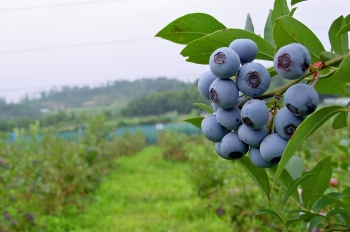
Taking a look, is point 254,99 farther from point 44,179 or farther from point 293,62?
point 44,179

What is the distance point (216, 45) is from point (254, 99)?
0.31 feet

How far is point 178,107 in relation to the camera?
42.3 ft

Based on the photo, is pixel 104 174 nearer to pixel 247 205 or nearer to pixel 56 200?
pixel 56 200

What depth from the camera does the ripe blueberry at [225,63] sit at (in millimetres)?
416

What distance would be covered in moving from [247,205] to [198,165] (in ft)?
4.94

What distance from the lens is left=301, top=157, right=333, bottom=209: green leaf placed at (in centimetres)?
67

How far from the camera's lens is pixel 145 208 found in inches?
181

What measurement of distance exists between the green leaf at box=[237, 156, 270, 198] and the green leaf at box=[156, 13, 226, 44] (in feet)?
0.84

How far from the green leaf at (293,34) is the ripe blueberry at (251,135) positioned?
0.11 m

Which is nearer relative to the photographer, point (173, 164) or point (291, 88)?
point (291, 88)

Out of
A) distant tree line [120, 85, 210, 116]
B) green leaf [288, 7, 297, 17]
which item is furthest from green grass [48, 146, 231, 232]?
distant tree line [120, 85, 210, 116]

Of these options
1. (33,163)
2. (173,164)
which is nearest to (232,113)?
(33,163)

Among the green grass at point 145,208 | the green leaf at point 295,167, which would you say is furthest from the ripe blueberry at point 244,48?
the green grass at point 145,208

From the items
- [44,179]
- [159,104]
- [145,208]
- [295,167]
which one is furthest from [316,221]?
[159,104]
